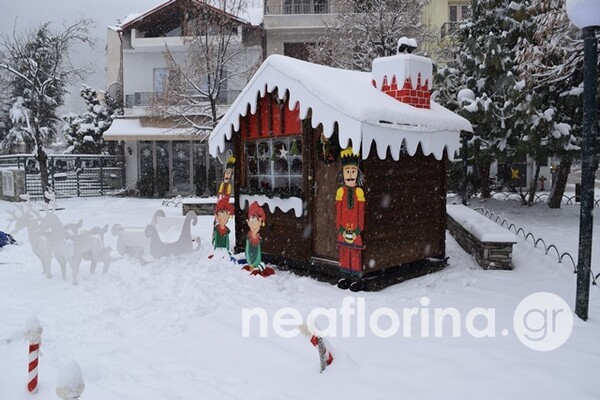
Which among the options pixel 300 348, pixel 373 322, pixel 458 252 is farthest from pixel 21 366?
pixel 458 252

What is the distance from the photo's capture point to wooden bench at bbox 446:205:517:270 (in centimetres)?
856

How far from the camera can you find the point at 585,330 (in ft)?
17.9

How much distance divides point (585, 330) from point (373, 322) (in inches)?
92.7

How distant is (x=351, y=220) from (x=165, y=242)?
4.02 metres

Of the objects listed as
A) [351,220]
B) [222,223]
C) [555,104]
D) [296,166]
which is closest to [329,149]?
[296,166]

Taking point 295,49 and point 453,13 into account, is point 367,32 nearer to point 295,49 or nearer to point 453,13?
point 295,49

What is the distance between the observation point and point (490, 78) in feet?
48.2

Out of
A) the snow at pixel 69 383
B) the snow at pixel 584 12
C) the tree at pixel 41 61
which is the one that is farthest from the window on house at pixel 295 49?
the snow at pixel 69 383

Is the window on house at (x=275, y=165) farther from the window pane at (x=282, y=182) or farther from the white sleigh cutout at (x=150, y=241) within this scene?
the white sleigh cutout at (x=150, y=241)

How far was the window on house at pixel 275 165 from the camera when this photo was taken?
8656 millimetres

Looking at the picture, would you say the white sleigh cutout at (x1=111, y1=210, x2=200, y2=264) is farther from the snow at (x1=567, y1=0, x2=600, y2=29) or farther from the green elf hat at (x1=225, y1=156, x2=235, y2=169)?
the snow at (x1=567, y1=0, x2=600, y2=29)

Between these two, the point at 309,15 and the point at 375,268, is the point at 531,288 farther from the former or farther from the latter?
the point at 309,15

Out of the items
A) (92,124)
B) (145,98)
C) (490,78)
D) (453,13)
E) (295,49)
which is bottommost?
(92,124)

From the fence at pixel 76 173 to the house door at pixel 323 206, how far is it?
18570mm
